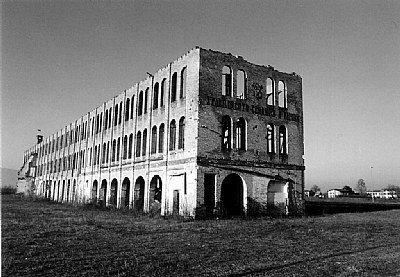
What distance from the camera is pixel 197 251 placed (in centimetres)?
944

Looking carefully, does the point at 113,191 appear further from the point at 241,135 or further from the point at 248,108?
the point at 248,108

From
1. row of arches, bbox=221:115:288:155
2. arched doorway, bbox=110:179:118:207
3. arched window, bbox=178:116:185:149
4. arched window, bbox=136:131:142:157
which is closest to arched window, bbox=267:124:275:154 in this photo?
row of arches, bbox=221:115:288:155

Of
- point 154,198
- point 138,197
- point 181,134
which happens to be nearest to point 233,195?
point 181,134

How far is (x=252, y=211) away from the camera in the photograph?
63.2 feet

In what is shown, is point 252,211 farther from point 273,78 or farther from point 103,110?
point 103,110

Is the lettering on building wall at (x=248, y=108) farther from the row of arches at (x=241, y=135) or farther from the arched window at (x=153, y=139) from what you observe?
the arched window at (x=153, y=139)

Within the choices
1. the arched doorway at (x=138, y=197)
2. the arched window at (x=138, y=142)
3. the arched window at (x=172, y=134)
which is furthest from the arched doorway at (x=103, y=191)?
the arched window at (x=172, y=134)

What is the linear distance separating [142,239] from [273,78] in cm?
1394

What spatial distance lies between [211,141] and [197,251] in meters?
9.44

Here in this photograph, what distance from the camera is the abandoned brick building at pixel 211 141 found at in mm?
18344

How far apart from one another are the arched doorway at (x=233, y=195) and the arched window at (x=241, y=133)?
1705 millimetres

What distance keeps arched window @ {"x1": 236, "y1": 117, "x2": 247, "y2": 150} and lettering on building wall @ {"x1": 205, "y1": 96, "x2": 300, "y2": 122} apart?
710 mm

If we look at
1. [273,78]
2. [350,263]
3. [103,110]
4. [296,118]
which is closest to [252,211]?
[296,118]

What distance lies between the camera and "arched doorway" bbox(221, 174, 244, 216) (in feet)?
63.6
